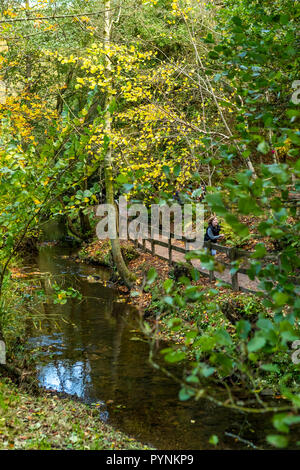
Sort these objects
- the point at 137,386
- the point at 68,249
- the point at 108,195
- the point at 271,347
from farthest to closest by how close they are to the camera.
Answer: the point at 68,249 → the point at 108,195 → the point at 137,386 → the point at 271,347

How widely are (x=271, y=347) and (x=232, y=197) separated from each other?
854 mm

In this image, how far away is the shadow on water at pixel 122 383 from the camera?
620 centimetres

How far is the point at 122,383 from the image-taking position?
7988 millimetres

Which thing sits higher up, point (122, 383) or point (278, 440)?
point (278, 440)

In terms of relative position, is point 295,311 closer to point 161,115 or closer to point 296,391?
point 296,391

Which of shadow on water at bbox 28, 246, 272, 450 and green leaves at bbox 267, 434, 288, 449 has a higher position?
green leaves at bbox 267, 434, 288, 449

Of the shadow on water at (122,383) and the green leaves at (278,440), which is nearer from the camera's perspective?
the green leaves at (278,440)

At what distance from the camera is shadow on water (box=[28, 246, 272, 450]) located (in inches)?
244

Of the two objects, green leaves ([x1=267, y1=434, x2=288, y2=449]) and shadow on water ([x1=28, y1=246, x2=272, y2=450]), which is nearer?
green leaves ([x1=267, y1=434, x2=288, y2=449])

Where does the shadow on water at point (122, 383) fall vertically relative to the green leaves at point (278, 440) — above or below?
below

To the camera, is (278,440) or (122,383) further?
(122,383)
